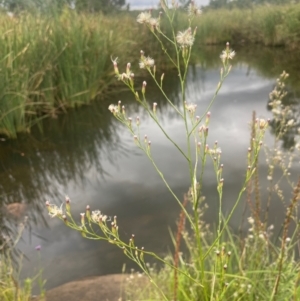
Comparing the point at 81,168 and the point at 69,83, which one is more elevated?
the point at 69,83

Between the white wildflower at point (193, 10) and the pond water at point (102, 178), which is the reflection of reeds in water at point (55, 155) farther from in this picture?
the white wildflower at point (193, 10)

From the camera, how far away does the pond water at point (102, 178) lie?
2828 mm

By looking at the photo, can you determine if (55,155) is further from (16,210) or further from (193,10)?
(193,10)

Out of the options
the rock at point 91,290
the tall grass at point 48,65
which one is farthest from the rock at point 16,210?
the tall grass at point 48,65

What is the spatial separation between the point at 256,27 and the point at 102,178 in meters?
14.7

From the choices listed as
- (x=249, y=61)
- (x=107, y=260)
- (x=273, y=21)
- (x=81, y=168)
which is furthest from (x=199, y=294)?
(x=273, y=21)

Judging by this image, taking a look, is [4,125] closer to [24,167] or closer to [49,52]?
[24,167]

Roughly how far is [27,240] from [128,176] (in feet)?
4.24

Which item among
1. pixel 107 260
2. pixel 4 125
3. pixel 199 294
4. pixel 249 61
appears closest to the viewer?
pixel 199 294

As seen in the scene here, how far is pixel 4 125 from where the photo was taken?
4.77 metres

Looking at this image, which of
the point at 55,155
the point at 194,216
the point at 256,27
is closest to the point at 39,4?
the point at 55,155

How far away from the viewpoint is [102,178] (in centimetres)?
393

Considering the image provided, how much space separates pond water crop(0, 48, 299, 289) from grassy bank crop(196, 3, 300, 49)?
766 centimetres

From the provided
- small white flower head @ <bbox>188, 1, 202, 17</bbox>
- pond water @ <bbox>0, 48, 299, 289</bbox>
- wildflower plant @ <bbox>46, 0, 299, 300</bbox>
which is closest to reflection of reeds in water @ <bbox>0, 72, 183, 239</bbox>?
pond water @ <bbox>0, 48, 299, 289</bbox>
